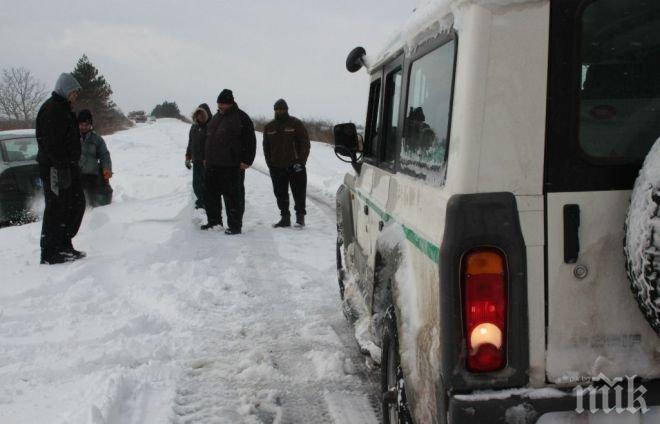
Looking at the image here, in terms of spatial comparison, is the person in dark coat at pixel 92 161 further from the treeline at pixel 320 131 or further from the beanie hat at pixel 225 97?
the treeline at pixel 320 131

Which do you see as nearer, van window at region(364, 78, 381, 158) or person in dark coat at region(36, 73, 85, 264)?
van window at region(364, 78, 381, 158)

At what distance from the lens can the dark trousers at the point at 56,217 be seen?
19.6 ft

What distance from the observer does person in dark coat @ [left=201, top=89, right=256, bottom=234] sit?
788 centimetres

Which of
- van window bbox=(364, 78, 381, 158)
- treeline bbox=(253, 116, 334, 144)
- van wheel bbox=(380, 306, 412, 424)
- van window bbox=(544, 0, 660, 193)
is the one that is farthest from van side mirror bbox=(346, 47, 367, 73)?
treeline bbox=(253, 116, 334, 144)

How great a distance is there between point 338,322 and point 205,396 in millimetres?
1535

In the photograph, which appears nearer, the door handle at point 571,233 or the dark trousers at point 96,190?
the door handle at point 571,233

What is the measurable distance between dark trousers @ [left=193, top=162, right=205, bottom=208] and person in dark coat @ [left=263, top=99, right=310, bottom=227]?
1.37 metres

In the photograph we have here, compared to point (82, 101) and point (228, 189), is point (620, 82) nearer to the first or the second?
point (228, 189)

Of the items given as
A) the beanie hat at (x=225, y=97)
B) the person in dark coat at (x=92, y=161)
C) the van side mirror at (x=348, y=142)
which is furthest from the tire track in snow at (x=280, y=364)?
the person in dark coat at (x=92, y=161)

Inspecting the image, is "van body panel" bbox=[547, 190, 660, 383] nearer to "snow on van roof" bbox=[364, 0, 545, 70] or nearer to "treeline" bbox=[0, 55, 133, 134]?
"snow on van roof" bbox=[364, 0, 545, 70]

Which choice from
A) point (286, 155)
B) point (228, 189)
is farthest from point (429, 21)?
point (286, 155)

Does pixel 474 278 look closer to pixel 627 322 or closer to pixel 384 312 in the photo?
pixel 627 322

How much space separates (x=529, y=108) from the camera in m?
1.83

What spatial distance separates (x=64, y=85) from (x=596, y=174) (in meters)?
5.50
